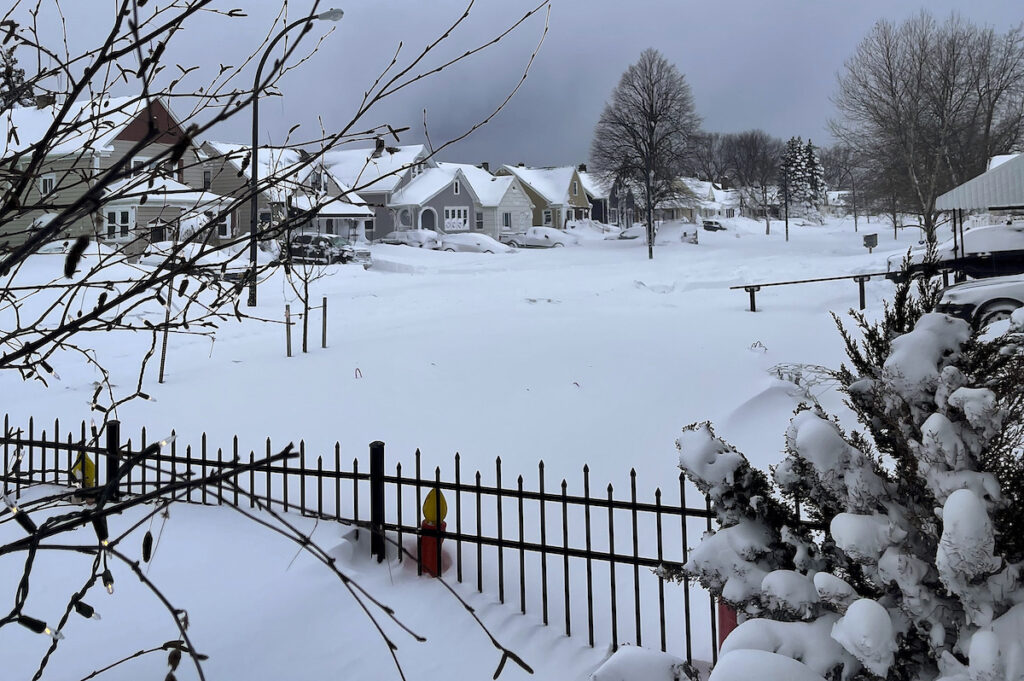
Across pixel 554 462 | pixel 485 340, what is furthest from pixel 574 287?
pixel 554 462

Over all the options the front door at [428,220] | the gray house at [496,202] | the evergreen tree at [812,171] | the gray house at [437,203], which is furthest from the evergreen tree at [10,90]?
the evergreen tree at [812,171]

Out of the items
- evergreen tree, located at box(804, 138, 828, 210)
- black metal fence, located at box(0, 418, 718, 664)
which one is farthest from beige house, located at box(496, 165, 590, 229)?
black metal fence, located at box(0, 418, 718, 664)

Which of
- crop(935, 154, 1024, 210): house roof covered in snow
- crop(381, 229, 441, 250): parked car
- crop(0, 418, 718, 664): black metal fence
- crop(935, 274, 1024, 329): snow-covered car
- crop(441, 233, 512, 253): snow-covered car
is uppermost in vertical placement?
crop(381, 229, 441, 250): parked car

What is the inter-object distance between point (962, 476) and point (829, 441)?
522 mm

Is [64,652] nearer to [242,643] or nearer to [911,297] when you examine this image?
[242,643]

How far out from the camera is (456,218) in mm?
61781

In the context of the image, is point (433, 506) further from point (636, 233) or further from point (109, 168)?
point (636, 233)

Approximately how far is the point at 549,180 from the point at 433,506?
70268 mm

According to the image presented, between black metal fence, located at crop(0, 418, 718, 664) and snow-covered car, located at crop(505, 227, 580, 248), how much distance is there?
155ft

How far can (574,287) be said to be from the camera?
87.5ft

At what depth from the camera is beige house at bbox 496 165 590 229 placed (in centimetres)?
7219

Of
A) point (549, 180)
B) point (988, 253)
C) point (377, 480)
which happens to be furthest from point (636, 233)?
point (377, 480)

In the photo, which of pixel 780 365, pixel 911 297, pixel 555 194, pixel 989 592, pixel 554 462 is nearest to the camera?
pixel 989 592

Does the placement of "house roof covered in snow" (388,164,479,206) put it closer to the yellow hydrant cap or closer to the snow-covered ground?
the snow-covered ground
